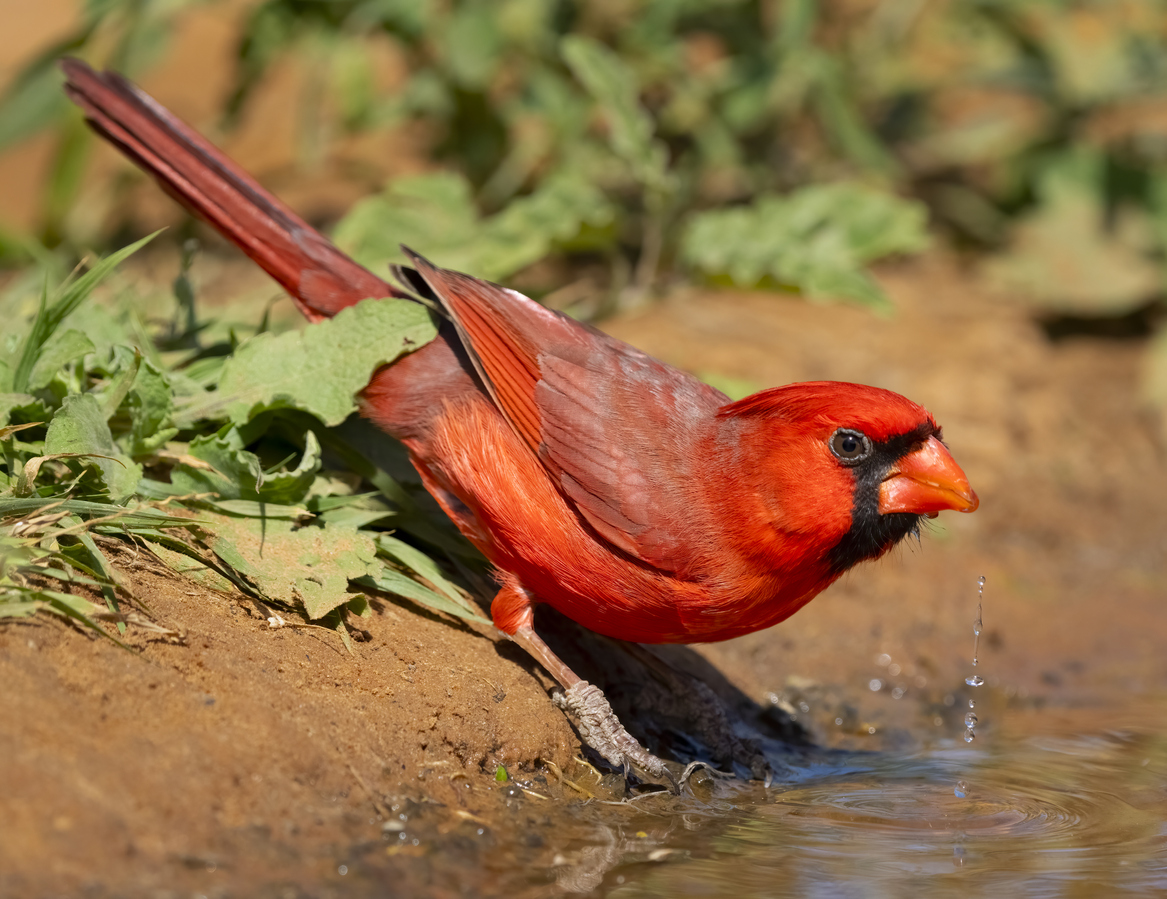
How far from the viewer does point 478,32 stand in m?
6.32

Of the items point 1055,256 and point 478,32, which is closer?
point 478,32

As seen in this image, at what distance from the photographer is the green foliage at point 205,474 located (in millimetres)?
3105

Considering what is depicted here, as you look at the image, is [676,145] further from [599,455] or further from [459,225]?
[599,455]

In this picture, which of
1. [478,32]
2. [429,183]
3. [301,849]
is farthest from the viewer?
[478,32]

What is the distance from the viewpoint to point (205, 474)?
3.60m

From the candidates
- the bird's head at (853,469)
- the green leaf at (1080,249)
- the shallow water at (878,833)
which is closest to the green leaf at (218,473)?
the shallow water at (878,833)

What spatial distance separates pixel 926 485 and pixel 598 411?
0.91m

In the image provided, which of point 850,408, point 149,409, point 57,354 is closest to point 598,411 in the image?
point 850,408

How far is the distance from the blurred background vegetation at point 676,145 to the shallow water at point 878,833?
190cm

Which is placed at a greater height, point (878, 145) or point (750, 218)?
point (878, 145)

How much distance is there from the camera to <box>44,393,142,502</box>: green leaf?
333 cm

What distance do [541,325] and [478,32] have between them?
3.05 m

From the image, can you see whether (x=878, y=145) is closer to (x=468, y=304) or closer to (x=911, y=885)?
(x=468, y=304)

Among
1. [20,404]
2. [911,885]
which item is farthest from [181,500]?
[911,885]
